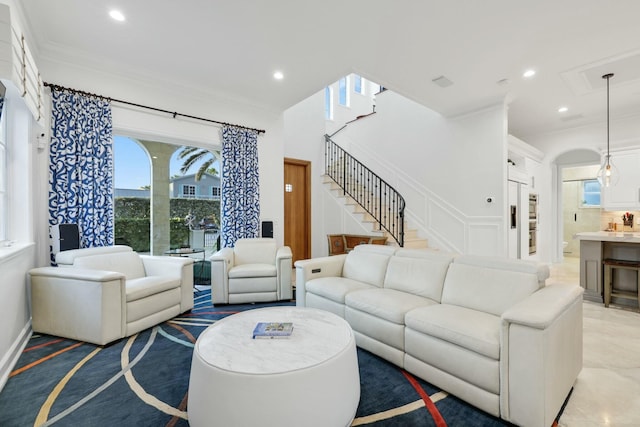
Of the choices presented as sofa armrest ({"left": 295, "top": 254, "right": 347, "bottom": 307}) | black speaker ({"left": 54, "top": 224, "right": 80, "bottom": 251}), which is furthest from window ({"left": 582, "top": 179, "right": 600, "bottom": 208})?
black speaker ({"left": 54, "top": 224, "right": 80, "bottom": 251})

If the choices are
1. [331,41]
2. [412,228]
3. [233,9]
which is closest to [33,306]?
[233,9]

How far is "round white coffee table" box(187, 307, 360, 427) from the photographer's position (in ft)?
4.46

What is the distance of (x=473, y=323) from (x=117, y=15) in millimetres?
4046

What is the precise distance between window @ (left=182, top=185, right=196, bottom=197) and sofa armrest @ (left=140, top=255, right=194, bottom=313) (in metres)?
1.77

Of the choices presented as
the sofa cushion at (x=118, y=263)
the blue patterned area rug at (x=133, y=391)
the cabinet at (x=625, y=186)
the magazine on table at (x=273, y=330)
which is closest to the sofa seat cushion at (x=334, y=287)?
the blue patterned area rug at (x=133, y=391)

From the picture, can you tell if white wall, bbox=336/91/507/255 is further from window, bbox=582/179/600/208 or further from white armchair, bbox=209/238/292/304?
window, bbox=582/179/600/208

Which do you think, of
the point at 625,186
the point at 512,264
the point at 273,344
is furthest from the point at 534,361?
the point at 625,186

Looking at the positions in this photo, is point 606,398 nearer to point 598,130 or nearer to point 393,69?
point 393,69

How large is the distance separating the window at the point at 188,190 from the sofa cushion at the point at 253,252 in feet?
4.87

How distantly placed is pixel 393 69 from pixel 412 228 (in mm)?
3259

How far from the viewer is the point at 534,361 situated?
5.04 feet

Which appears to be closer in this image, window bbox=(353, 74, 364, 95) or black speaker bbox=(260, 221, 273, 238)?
black speaker bbox=(260, 221, 273, 238)

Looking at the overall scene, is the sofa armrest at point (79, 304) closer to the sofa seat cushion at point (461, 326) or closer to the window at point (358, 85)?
the sofa seat cushion at point (461, 326)

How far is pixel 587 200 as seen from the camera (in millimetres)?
8547
